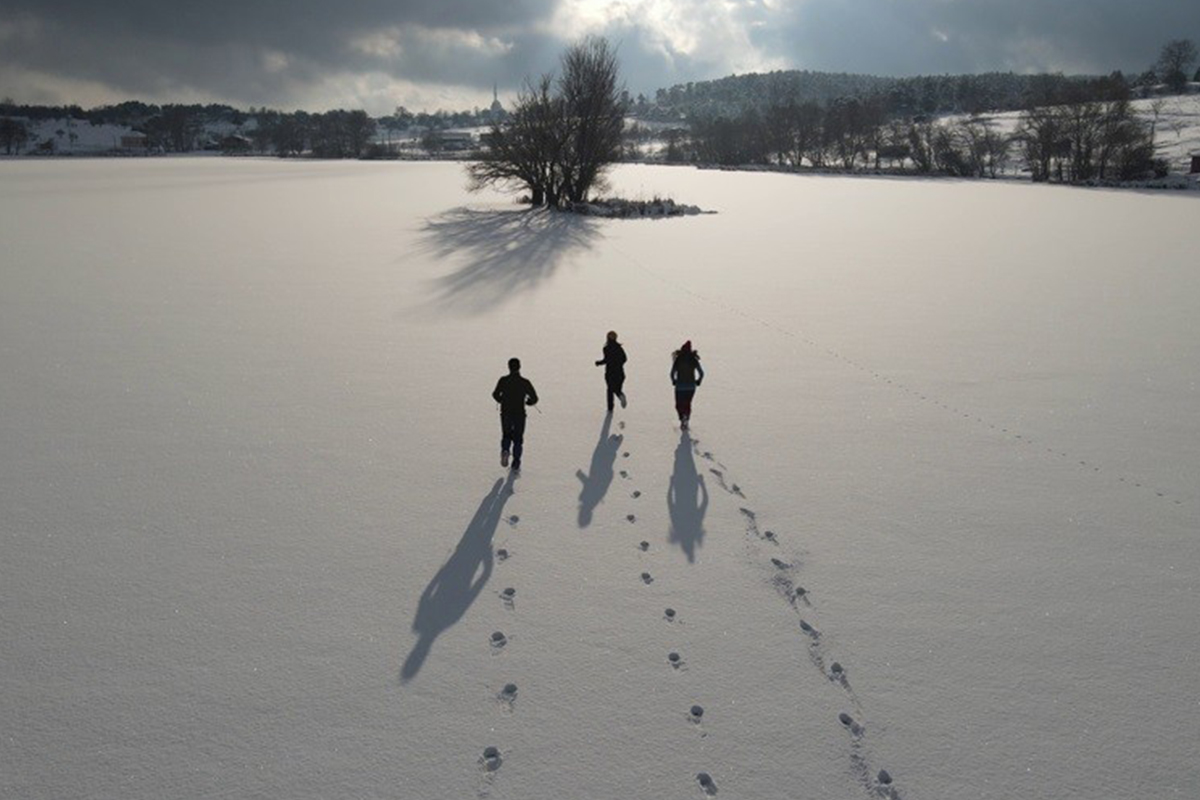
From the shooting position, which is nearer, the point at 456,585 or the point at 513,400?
the point at 456,585

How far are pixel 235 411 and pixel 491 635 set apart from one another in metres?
6.14

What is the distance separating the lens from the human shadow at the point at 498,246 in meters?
18.7

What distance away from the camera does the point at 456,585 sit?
586cm

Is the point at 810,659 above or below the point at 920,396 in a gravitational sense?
below

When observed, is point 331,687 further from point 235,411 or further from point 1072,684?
point 235,411

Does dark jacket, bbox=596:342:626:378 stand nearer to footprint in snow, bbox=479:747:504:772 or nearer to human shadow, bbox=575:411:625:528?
human shadow, bbox=575:411:625:528

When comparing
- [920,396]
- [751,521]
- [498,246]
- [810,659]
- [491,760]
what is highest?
[498,246]

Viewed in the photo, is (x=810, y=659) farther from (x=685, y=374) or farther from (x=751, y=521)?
(x=685, y=374)

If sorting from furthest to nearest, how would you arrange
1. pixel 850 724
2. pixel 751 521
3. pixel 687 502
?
1. pixel 687 502
2. pixel 751 521
3. pixel 850 724

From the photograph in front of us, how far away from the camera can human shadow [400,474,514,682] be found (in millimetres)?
5137

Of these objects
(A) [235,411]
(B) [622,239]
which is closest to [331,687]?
(A) [235,411]

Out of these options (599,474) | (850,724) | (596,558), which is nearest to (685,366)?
(599,474)

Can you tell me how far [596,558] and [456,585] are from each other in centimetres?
119

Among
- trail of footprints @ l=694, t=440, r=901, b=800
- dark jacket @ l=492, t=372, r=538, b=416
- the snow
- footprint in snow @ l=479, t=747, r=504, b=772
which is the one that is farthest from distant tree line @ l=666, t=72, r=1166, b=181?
footprint in snow @ l=479, t=747, r=504, b=772
